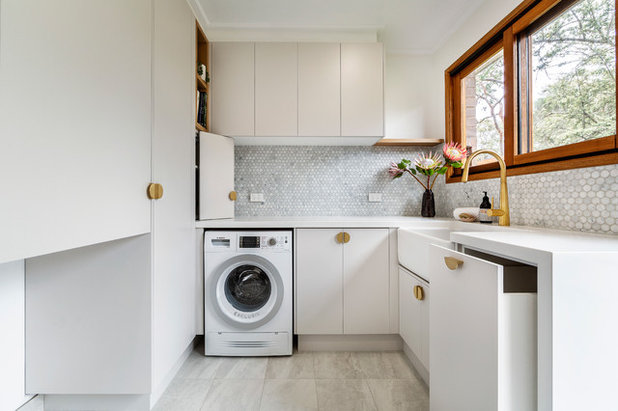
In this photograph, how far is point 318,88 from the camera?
2.19 m

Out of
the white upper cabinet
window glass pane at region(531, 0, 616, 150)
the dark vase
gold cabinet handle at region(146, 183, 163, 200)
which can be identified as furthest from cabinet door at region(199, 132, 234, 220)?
window glass pane at region(531, 0, 616, 150)

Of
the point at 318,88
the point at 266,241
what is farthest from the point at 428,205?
the point at 266,241

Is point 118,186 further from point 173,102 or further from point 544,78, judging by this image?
point 544,78

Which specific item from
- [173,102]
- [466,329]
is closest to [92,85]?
[173,102]

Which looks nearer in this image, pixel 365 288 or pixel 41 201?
pixel 41 201

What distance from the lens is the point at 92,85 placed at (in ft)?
3.21

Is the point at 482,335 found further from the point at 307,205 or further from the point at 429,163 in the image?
the point at 307,205

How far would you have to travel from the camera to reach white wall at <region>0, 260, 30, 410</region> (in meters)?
Answer: 1.19

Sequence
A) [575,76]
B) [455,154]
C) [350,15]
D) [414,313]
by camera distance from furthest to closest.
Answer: [350,15] < [455,154] < [414,313] < [575,76]

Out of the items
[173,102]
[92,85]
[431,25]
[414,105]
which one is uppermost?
[431,25]

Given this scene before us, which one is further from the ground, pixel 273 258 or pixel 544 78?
pixel 544 78

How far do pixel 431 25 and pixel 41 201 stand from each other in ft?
8.84

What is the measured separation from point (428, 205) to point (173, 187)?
1.98m

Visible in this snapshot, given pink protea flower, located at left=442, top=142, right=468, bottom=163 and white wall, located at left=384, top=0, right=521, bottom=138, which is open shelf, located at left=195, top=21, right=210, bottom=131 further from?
pink protea flower, located at left=442, top=142, right=468, bottom=163
